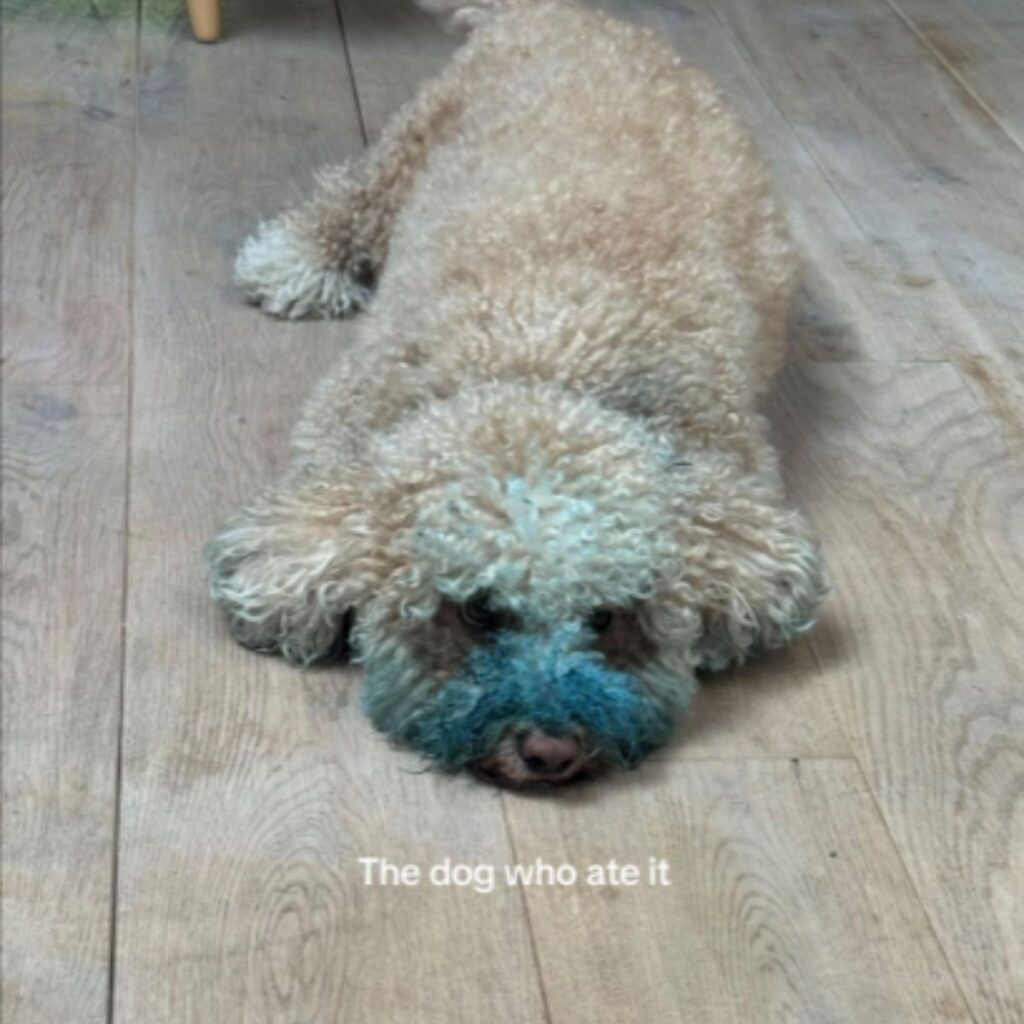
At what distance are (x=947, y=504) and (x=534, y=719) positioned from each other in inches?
30.9

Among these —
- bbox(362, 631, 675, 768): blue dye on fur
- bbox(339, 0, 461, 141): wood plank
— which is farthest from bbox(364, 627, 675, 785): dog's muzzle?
bbox(339, 0, 461, 141): wood plank

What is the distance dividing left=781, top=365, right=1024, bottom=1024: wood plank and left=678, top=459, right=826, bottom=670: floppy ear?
122mm

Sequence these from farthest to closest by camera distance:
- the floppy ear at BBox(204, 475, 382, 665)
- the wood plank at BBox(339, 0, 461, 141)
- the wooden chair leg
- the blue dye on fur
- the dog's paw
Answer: the wooden chair leg → the wood plank at BBox(339, 0, 461, 141) → the dog's paw → the floppy ear at BBox(204, 475, 382, 665) → the blue dye on fur

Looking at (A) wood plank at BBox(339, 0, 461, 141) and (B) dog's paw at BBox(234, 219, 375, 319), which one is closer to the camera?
(B) dog's paw at BBox(234, 219, 375, 319)

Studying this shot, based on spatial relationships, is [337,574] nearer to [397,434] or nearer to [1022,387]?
[397,434]

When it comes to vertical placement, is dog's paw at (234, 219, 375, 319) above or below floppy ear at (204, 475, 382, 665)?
below

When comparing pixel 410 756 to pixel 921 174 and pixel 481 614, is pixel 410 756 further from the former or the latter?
pixel 921 174

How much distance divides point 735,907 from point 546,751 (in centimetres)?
22

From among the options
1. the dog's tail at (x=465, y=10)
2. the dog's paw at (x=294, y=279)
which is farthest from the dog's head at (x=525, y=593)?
the dog's tail at (x=465, y=10)

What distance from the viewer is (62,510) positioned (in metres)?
2.02

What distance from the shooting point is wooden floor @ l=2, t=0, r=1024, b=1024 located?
1.52 metres

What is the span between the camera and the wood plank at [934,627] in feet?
5.37

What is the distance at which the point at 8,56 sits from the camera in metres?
3.24

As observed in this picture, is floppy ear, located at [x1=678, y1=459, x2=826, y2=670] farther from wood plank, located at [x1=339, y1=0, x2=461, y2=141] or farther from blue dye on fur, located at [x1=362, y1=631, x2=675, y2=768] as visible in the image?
wood plank, located at [x1=339, y1=0, x2=461, y2=141]
